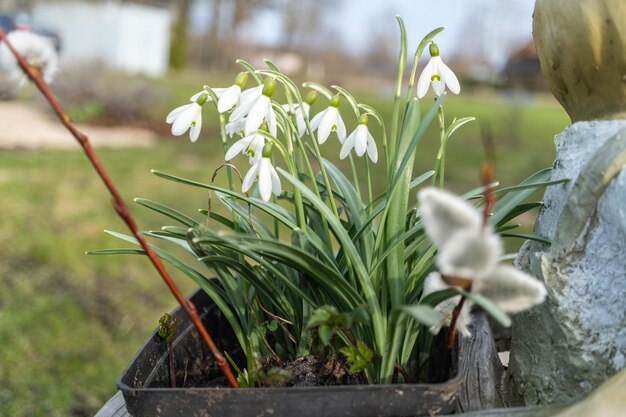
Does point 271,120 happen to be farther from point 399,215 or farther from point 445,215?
point 445,215

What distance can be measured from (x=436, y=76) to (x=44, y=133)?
30.0 ft

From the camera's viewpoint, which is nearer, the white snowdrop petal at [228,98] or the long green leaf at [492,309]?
the long green leaf at [492,309]

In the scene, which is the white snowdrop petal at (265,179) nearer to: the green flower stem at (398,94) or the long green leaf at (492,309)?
the green flower stem at (398,94)

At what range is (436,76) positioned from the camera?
148 cm

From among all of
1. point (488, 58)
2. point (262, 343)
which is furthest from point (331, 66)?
point (262, 343)

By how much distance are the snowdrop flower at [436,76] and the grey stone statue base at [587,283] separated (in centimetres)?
31

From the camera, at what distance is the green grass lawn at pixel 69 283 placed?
3607mm

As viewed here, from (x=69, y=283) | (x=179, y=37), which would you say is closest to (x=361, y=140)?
(x=69, y=283)

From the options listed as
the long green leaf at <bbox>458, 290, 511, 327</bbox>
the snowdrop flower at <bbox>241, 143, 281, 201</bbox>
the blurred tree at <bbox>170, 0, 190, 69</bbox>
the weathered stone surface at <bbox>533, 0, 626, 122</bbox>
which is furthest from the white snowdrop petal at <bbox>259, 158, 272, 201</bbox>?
the blurred tree at <bbox>170, 0, 190, 69</bbox>

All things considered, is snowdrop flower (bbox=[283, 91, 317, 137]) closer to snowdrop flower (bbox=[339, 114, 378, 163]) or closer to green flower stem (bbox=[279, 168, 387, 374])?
snowdrop flower (bbox=[339, 114, 378, 163])

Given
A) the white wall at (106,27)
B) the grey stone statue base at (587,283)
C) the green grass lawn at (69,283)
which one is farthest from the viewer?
the white wall at (106,27)

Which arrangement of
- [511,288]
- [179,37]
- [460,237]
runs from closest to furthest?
[460,237] < [511,288] < [179,37]

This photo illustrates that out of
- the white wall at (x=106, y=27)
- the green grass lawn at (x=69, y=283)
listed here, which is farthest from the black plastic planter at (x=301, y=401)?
the white wall at (x=106, y=27)

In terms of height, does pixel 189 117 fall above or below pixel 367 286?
above
